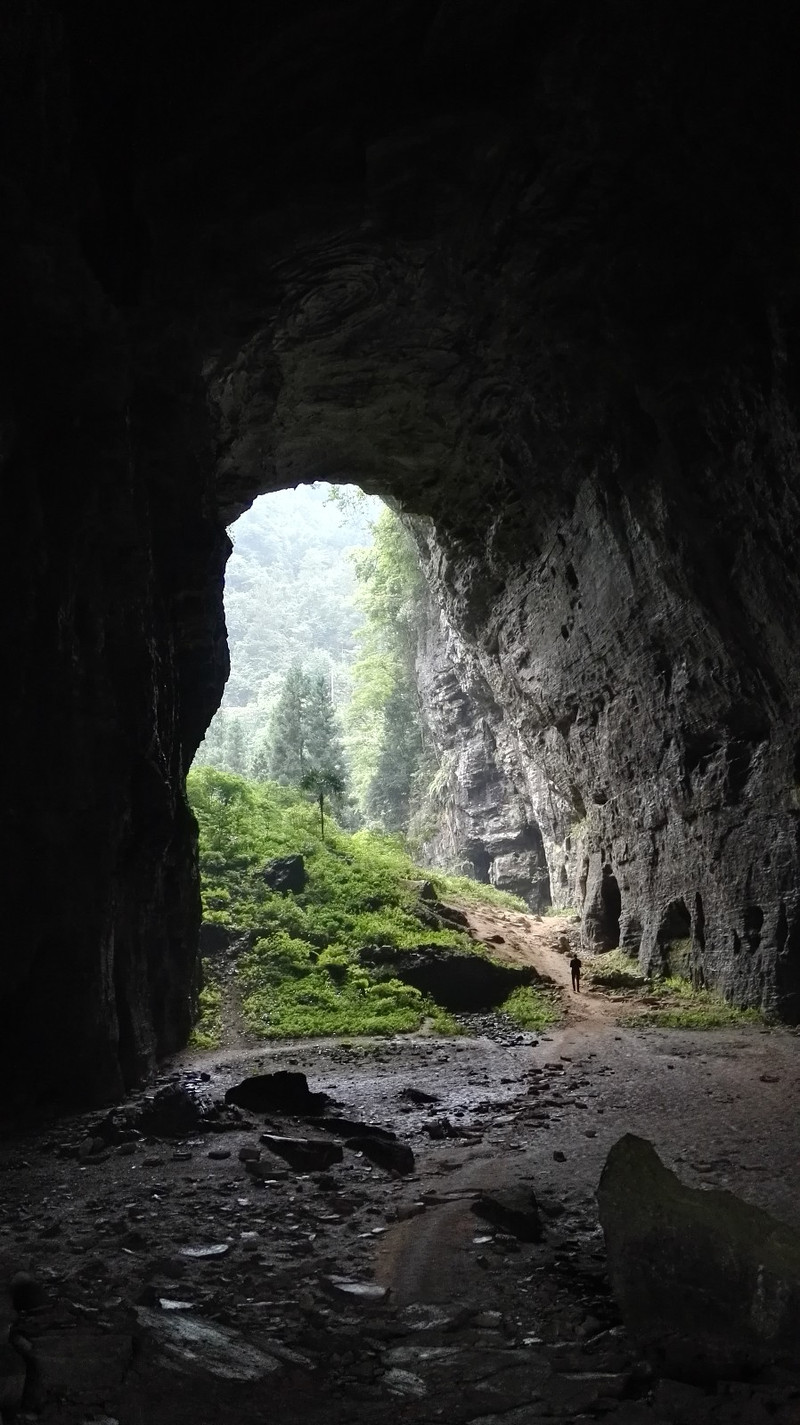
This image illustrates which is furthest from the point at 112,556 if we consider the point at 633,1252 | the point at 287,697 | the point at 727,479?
the point at 287,697

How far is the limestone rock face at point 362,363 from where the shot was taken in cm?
1044

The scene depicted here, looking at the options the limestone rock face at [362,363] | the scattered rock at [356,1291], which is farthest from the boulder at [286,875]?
the scattered rock at [356,1291]

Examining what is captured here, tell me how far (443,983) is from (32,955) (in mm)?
9689

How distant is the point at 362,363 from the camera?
16469 mm

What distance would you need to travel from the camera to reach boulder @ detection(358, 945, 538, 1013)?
58.3ft

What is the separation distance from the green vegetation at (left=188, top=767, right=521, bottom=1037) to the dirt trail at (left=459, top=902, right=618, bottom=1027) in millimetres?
1331

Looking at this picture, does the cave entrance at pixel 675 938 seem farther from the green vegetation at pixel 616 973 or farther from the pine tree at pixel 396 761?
the pine tree at pixel 396 761

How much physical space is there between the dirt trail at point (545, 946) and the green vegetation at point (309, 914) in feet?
4.37

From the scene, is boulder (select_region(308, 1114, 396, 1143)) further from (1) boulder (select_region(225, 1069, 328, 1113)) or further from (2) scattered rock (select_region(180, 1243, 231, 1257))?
(2) scattered rock (select_region(180, 1243, 231, 1257))

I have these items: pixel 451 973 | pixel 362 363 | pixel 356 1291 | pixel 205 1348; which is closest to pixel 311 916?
pixel 451 973

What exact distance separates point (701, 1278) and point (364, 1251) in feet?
7.45

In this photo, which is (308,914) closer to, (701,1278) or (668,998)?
(668,998)

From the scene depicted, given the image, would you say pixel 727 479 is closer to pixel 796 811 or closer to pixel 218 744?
pixel 796 811

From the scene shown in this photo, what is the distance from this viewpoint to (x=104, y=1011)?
1070 centimetres
